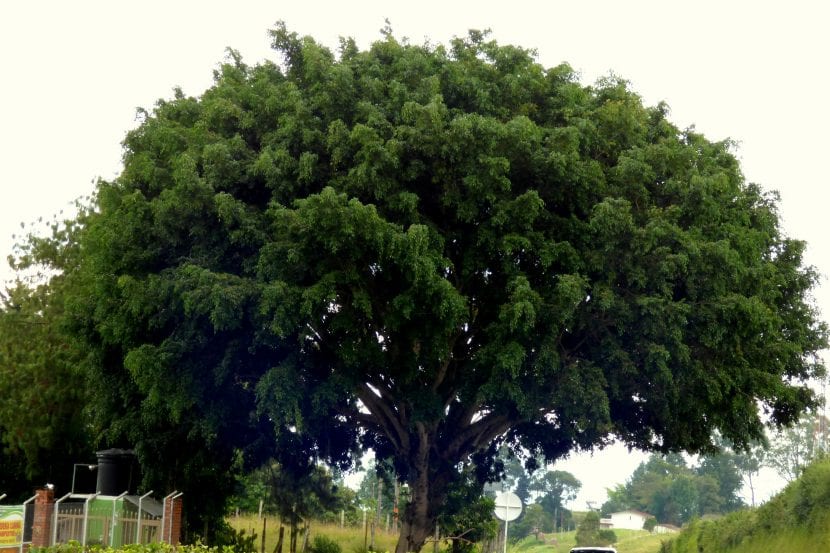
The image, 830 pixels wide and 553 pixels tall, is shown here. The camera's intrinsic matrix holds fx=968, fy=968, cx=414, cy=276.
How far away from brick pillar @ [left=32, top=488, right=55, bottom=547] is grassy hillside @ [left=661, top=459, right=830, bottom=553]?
14585 millimetres

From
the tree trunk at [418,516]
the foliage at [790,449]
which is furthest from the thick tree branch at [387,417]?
the foliage at [790,449]

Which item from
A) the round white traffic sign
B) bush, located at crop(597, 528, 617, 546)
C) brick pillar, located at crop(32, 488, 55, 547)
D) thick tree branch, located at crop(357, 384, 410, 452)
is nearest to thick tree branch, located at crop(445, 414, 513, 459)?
thick tree branch, located at crop(357, 384, 410, 452)

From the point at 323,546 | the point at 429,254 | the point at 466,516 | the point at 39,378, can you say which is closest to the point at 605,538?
the point at 323,546

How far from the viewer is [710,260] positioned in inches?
711

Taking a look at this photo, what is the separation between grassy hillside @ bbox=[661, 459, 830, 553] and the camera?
681 inches

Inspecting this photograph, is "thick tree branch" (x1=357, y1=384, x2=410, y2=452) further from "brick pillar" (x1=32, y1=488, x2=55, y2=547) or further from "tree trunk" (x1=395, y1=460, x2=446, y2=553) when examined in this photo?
"brick pillar" (x1=32, y1=488, x2=55, y2=547)

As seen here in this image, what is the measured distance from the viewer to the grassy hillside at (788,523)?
56.7 feet

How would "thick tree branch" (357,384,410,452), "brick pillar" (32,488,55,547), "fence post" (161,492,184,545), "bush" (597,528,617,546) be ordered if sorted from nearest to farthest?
"brick pillar" (32,488,55,547) < "fence post" (161,492,184,545) < "thick tree branch" (357,384,410,452) < "bush" (597,528,617,546)

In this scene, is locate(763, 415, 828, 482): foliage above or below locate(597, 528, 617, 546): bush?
above

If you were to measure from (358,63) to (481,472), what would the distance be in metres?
12.9

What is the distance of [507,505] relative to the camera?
21938 millimetres

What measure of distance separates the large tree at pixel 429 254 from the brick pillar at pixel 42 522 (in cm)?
265

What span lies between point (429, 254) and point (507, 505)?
746 centimetres

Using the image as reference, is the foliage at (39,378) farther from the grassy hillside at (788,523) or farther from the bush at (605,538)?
the bush at (605,538)
